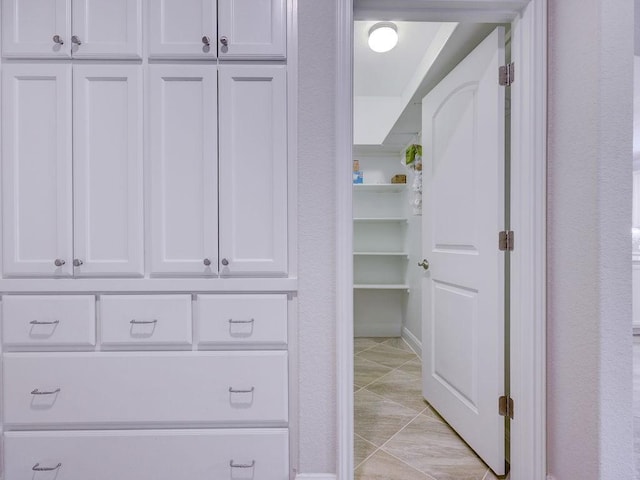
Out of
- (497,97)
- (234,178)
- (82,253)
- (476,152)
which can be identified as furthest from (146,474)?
(497,97)

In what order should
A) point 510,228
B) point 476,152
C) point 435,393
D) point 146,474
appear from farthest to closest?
point 435,393 → point 476,152 → point 510,228 → point 146,474

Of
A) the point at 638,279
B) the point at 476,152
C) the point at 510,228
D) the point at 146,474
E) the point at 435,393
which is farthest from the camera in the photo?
the point at 638,279

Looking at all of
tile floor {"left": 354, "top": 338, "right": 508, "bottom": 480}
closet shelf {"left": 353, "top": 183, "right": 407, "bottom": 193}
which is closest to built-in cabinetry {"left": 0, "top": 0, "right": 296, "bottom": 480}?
tile floor {"left": 354, "top": 338, "right": 508, "bottom": 480}

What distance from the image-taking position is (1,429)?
133 cm

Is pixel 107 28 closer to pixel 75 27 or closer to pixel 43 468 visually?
pixel 75 27

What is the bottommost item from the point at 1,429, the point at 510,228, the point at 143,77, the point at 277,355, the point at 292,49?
the point at 1,429

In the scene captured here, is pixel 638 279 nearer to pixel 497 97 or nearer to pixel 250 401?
pixel 497 97

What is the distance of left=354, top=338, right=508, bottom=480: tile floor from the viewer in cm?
154

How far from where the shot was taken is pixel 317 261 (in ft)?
4.44

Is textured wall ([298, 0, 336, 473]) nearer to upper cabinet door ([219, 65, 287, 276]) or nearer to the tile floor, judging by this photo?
upper cabinet door ([219, 65, 287, 276])

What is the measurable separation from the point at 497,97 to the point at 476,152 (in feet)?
0.87

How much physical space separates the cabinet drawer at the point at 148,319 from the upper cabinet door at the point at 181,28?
1.00 metres

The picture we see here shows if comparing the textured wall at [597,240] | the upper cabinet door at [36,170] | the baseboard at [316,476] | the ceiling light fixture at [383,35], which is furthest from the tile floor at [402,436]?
the ceiling light fixture at [383,35]

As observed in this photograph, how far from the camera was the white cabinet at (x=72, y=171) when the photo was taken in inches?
51.9
